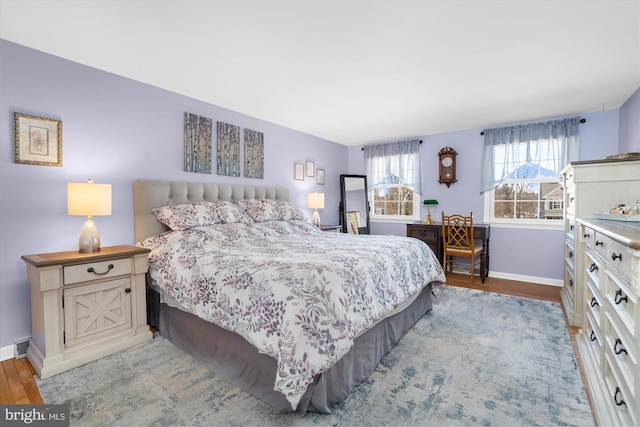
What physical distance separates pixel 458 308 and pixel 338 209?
2.97 metres

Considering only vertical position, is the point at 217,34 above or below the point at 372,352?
above

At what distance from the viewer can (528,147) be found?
4039 mm

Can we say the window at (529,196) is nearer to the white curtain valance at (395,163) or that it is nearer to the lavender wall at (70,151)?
the white curtain valance at (395,163)

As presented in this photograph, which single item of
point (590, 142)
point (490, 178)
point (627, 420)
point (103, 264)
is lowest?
point (627, 420)

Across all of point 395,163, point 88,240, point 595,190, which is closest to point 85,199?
point 88,240

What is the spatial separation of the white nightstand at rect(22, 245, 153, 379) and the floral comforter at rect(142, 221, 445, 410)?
0.78 ft

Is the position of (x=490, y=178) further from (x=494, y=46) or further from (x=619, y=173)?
(x=494, y=46)

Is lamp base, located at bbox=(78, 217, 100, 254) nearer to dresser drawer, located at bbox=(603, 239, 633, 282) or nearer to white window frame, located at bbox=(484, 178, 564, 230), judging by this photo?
dresser drawer, located at bbox=(603, 239, 633, 282)

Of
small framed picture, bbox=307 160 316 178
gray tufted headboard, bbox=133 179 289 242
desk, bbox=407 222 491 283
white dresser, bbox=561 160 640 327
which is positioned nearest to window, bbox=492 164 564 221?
desk, bbox=407 222 491 283

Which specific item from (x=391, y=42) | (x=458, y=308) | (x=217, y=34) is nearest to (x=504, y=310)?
(x=458, y=308)

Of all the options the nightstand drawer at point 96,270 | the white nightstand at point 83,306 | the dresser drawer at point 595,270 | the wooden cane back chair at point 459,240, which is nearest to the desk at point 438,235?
the wooden cane back chair at point 459,240

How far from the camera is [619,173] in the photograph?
2.33 meters

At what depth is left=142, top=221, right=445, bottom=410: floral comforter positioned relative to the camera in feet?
4.57

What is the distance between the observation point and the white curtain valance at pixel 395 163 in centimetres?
502
